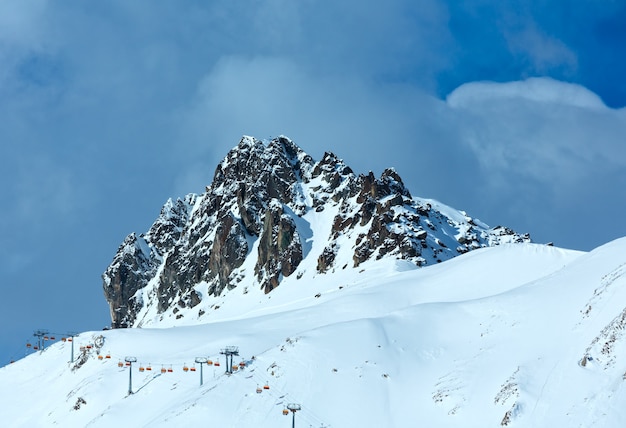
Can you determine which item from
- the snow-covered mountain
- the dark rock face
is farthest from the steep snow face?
the dark rock face

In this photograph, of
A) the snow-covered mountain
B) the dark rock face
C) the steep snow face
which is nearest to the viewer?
the steep snow face

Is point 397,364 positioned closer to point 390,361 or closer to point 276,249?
point 390,361

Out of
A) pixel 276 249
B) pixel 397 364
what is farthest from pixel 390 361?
pixel 276 249

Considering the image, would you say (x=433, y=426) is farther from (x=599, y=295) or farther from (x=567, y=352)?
(x=599, y=295)

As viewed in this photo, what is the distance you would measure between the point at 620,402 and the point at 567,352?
1154cm

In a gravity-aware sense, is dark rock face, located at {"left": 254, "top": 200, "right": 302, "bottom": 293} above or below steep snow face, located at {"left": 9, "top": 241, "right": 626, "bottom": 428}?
above

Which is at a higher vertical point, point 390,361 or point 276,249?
point 276,249

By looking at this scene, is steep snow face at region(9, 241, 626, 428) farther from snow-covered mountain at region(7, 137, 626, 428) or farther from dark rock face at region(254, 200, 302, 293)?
dark rock face at region(254, 200, 302, 293)

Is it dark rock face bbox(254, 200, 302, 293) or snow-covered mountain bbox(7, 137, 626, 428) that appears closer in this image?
snow-covered mountain bbox(7, 137, 626, 428)

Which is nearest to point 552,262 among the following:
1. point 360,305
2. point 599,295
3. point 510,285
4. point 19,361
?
point 510,285

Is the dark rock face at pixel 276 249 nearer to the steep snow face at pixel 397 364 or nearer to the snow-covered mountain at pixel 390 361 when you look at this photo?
the snow-covered mountain at pixel 390 361

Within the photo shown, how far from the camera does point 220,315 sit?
173 m

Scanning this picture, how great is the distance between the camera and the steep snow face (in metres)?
61.2

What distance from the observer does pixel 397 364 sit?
7562cm
